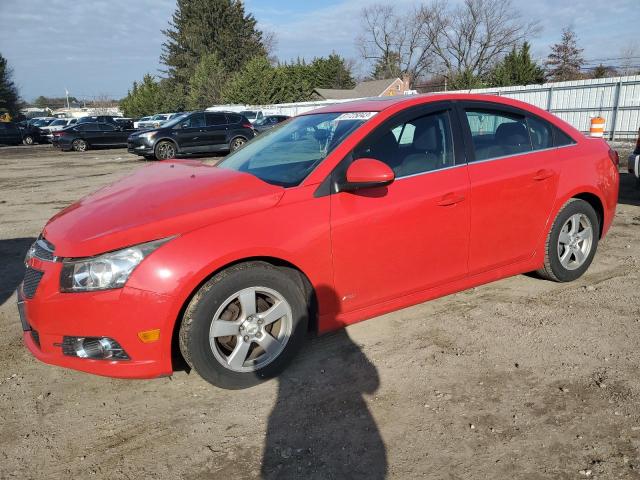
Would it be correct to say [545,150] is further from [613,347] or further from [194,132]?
[194,132]

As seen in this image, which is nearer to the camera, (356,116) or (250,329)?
(250,329)

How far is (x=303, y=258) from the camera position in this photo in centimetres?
296

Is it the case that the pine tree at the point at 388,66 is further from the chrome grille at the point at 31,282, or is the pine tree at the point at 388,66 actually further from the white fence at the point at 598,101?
the chrome grille at the point at 31,282

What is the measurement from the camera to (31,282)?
2.82 m

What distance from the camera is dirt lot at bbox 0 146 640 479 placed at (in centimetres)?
234

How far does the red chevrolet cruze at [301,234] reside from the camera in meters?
2.63

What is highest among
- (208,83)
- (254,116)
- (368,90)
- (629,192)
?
(208,83)

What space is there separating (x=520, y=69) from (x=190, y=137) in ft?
92.5

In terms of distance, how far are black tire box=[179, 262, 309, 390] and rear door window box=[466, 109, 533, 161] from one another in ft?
5.85

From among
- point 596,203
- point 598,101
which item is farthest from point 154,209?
point 598,101

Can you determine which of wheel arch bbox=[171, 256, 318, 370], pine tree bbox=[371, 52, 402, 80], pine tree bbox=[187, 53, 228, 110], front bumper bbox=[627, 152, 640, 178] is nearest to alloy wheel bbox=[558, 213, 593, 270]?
wheel arch bbox=[171, 256, 318, 370]

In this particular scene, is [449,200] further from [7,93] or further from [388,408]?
[7,93]

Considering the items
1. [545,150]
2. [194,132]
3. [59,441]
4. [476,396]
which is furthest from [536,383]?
[194,132]

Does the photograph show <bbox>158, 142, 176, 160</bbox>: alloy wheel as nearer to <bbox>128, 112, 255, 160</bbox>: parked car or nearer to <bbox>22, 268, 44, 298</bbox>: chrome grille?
<bbox>128, 112, 255, 160</bbox>: parked car
